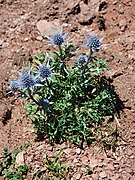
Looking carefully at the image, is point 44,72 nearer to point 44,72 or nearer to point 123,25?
point 44,72

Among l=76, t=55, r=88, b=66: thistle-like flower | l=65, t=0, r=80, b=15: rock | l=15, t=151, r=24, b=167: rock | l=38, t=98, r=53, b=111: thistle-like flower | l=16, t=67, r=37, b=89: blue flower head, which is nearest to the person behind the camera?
l=16, t=67, r=37, b=89: blue flower head

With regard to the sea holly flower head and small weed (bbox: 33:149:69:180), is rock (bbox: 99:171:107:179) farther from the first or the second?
the sea holly flower head

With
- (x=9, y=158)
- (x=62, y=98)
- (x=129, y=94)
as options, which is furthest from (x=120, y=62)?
(x=9, y=158)

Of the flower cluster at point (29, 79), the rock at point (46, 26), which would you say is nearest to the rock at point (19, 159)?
the flower cluster at point (29, 79)

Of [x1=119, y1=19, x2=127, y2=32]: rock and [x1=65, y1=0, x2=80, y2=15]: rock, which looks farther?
[x1=65, y1=0, x2=80, y2=15]: rock

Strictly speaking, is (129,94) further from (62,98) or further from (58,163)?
(58,163)

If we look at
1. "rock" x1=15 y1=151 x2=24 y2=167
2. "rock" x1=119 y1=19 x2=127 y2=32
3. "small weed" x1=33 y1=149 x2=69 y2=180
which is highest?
"rock" x1=119 y1=19 x2=127 y2=32

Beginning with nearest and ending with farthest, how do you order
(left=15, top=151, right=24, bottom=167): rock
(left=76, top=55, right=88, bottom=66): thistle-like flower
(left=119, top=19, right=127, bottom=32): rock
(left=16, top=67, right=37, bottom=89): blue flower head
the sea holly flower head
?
1. (left=16, top=67, right=37, bottom=89): blue flower head
2. the sea holly flower head
3. (left=15, top=151, right=24, bottom=167): rock
4. (left=76, top=55, right=88, bottom=66): thistle-like flower
5. (left=119, top=19, right=127, bottom=32): rock

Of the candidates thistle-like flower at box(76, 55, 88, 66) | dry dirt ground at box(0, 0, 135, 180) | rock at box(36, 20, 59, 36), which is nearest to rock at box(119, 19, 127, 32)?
dry dirt ground at box(0, 0, 135, 180)
